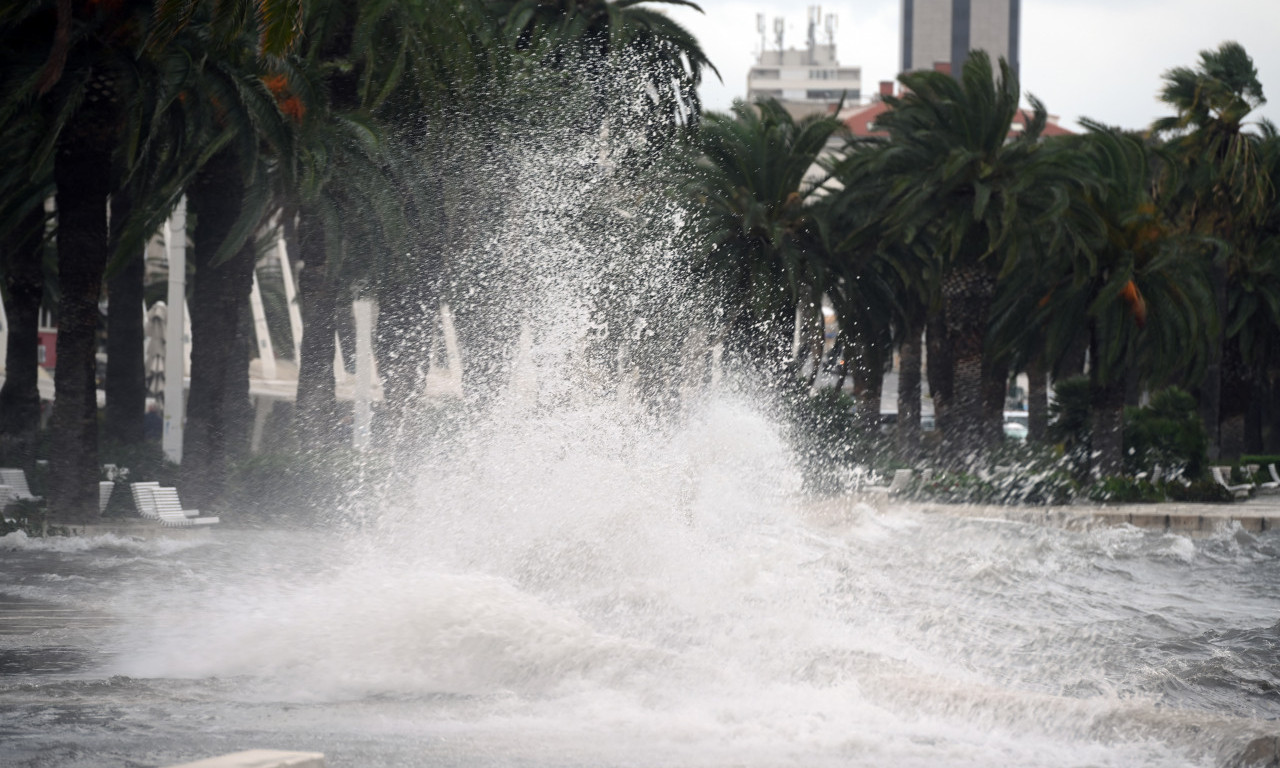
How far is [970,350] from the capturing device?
29.7m

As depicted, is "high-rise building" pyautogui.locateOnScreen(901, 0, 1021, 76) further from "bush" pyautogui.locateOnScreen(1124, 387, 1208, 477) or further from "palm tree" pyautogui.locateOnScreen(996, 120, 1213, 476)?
"palm tree" pyautogui.locateOnScreen(996, 120, 1213, 476)

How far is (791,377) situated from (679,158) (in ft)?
17.9

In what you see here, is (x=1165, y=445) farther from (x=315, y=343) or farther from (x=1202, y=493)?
(x=315, y=343)

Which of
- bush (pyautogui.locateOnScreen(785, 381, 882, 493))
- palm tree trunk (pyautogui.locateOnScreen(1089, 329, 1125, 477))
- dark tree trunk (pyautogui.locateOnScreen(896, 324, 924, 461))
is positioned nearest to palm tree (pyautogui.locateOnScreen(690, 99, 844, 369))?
bush (pyautogui.locateOnScreen(785, 381, 882, 493))

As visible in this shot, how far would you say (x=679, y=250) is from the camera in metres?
30.0

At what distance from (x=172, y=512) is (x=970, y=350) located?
17.2m

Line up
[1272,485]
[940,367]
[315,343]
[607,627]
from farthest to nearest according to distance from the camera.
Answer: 1. [940,367]
2. [1272,485]
3. [315,343]
4. [607,627]

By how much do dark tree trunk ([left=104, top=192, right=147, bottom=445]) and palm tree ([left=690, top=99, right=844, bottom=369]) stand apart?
34.4ft

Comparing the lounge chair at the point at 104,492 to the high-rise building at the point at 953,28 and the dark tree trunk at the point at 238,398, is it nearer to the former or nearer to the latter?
the dark tree trunk at the point at 238,398

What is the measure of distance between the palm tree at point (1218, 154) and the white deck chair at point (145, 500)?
2331 centimetres

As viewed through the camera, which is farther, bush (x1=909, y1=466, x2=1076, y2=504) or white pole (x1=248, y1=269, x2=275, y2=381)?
white pole (x1=248, y1=269, x2=275, y2=381)

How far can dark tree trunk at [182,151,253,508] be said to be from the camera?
19750mm

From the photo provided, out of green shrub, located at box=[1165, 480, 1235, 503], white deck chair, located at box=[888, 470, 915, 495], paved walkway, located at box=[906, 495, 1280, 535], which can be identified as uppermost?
white deck chair, located at box=[888, 470, 915, 495]

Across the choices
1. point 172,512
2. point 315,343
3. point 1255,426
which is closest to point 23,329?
point 315,343
